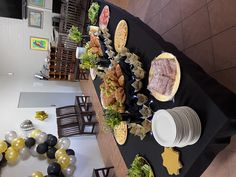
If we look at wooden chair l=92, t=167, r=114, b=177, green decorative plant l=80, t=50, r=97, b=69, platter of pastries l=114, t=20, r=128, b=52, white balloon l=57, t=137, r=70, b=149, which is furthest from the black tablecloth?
white balloon l=57, t=137, r=70, b=149

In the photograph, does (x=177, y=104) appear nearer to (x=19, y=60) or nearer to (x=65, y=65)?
(x=65, y=65)

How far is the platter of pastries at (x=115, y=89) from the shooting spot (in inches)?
72.9

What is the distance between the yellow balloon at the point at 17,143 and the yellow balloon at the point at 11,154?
0.22 ft

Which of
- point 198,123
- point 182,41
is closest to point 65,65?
point 182,41

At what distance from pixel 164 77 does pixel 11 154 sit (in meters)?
3.27

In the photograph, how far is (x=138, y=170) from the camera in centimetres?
160

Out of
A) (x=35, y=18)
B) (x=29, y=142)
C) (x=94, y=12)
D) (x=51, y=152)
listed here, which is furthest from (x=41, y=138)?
(x=35, y=18)

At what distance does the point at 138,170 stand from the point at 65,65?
13.0 ft

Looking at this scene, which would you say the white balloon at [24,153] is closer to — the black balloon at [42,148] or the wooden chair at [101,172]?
the black balloon at [42,148]

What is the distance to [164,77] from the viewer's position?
4.82 ft

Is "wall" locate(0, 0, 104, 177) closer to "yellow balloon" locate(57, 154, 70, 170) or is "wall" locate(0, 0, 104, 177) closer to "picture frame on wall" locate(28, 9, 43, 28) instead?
"picture frame on wall" locate(28, 9, 43, 28)

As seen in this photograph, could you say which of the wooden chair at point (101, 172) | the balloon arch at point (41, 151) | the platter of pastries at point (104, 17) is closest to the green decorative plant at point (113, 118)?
the platter of pastries at point (104, 17)

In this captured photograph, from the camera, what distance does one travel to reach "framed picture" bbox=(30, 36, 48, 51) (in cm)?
534

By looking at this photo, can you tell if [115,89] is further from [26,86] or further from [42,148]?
[26,86]
